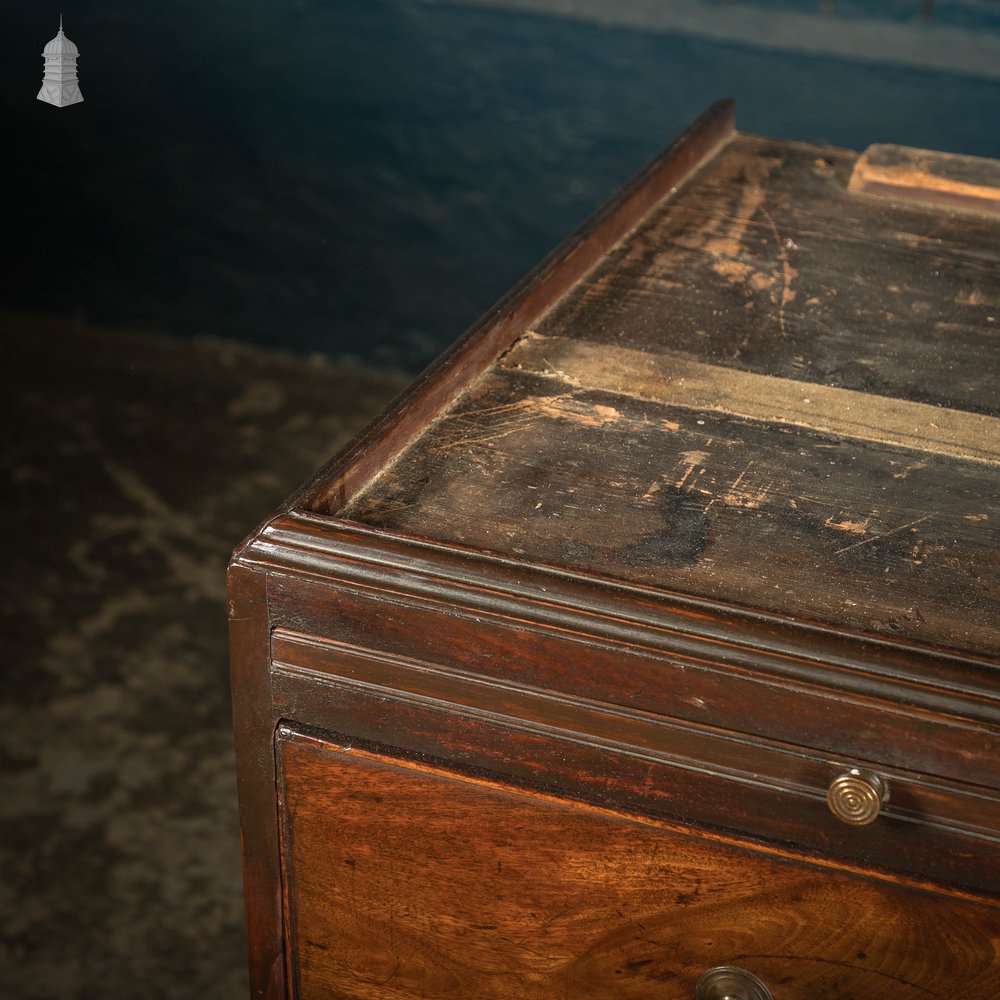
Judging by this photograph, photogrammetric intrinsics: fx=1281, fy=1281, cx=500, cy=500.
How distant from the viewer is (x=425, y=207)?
321 cm

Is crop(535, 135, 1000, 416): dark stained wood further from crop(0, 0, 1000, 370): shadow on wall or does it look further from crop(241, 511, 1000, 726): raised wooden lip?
crop(0, 0, 1000, 370): shadow on wall

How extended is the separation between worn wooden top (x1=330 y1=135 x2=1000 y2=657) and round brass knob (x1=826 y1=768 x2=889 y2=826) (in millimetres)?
90

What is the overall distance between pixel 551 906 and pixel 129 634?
1602 mm

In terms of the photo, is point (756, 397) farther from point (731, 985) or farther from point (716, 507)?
point (731, 985)

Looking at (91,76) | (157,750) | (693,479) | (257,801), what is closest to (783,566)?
(693,479)

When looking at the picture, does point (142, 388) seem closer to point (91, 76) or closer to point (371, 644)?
point (91, 76)

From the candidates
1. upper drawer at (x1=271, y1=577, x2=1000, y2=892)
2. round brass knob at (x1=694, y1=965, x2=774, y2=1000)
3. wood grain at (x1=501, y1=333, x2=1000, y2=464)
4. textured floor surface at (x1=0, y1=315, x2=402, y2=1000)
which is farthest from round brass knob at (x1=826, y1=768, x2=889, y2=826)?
textured floor surface at (x1=0, y1=315, x2=402, y2=1000)

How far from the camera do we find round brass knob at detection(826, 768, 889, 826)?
0.76 m

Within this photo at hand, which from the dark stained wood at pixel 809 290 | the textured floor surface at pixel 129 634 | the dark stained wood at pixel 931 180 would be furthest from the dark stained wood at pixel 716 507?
the textured floor surface at pixel 129 634

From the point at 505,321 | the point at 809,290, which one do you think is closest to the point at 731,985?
the point at 505,321

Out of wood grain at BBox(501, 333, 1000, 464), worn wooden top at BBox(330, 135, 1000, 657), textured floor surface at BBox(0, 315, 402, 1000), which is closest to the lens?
worn wooden top at BBox(330, 135, 1000, 657)

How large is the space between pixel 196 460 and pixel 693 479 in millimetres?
2181

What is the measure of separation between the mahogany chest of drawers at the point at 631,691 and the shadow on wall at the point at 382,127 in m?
1.93

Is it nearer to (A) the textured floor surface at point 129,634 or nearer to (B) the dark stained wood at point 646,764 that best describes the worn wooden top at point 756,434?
(B) the dark stained wood at point 646,764
